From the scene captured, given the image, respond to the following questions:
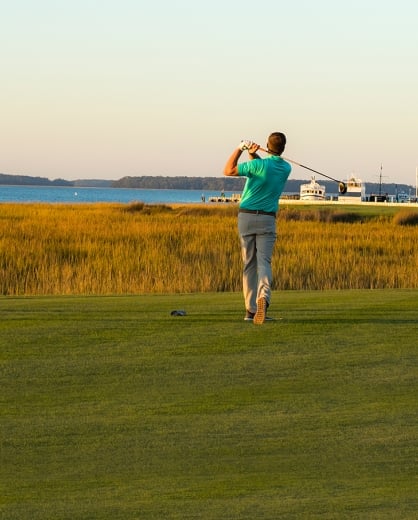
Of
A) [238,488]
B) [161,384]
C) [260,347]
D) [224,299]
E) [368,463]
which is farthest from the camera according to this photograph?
[224,299]

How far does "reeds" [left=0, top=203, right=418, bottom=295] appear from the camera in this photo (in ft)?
74.8

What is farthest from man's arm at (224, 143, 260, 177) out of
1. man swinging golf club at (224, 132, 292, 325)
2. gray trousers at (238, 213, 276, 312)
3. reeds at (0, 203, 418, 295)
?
reeds at (0, 203, 418, 295)

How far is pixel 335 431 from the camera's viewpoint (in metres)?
7.80

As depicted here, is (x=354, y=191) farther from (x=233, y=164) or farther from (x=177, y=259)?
(x=233, y=164)

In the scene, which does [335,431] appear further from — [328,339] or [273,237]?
[273,237]

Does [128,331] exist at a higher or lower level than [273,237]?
lower

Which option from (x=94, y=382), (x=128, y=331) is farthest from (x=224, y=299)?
(x=94, y=382)

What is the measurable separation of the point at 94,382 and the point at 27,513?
3510 mm

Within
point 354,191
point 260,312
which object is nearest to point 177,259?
point 260,312

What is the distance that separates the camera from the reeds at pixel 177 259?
22.8 metres

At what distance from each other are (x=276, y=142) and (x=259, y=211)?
746 mm

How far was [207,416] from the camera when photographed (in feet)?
26.9

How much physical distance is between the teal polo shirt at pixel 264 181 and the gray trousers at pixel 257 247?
4.9 inches

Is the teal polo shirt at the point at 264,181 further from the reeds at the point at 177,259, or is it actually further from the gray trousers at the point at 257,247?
the reeds at the point at 177,259
